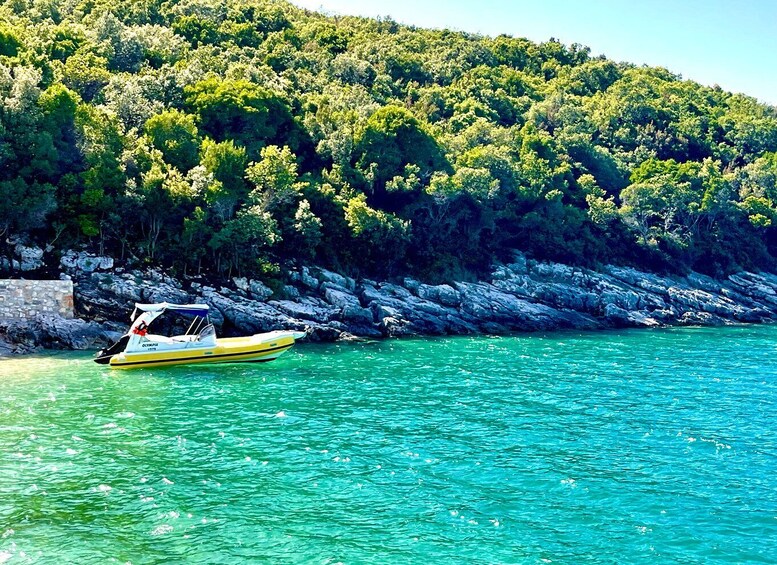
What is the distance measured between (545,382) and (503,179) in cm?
4381

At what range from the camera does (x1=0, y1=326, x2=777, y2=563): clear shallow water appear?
16688 mm

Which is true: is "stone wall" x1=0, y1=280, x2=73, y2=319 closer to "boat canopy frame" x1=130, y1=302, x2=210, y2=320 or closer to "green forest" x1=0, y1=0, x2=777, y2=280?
"green forest" x1=0, y1=0, x2=777, y2=280

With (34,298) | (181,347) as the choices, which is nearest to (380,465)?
(181,347)

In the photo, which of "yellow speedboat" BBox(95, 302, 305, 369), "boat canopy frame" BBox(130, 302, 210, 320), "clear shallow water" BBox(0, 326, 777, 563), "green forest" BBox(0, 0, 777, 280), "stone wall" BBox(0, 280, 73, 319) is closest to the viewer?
"clear shallow water" BBox(0, 326, 777, 563)

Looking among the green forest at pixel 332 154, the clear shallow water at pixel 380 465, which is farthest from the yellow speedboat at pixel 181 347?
the green forest at pixel 332 154

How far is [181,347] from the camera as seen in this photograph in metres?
39.0

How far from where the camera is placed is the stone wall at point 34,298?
140 feet

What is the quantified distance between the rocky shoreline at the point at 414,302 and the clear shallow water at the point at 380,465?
19.2ft

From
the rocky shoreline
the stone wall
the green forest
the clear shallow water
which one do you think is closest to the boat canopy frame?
the clear shallow water

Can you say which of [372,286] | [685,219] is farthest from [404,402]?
[685,219]

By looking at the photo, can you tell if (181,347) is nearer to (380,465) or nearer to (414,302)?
(380,465)

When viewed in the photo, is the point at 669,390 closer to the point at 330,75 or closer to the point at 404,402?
the point at 404,402

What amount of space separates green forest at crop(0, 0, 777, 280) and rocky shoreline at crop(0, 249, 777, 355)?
8.41ft

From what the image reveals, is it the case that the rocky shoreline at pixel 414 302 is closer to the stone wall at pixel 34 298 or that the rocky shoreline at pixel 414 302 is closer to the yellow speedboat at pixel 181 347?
the stone wall at pixel 34 298
